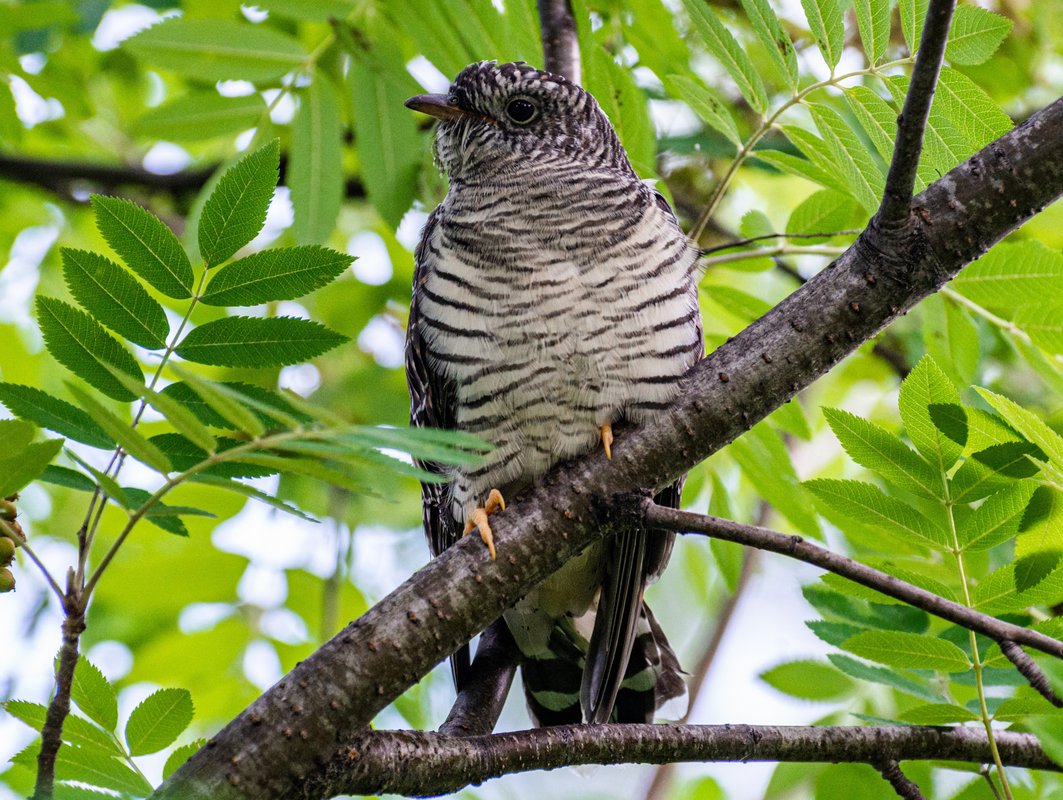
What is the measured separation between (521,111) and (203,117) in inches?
38.9

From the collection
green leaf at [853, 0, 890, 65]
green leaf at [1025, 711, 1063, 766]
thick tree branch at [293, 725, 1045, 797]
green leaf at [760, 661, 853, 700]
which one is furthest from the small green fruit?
green leaf at [853, 0, 890, 65]

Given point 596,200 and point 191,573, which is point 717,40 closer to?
point 596,200

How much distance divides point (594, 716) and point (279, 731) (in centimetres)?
131

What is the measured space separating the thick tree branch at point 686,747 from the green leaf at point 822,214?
142 cm

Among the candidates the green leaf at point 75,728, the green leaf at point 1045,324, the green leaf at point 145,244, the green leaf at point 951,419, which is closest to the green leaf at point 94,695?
the green leaf at point 75,728

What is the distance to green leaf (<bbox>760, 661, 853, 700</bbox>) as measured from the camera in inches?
109

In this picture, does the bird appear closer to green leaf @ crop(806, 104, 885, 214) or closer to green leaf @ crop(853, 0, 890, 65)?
green leaf @ crop(806, 104, 885, 214)

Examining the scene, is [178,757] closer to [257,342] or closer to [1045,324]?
[257,342]

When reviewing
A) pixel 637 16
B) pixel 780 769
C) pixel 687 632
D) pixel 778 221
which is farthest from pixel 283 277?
pixel 687 632

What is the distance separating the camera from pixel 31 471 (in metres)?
1.53

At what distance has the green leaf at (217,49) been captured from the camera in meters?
3.08

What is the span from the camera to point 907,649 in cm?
211

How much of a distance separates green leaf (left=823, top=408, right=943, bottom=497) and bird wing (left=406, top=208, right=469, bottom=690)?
1186 millimetres

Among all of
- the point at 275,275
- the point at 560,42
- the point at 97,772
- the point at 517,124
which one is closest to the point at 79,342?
the point at 275,275
